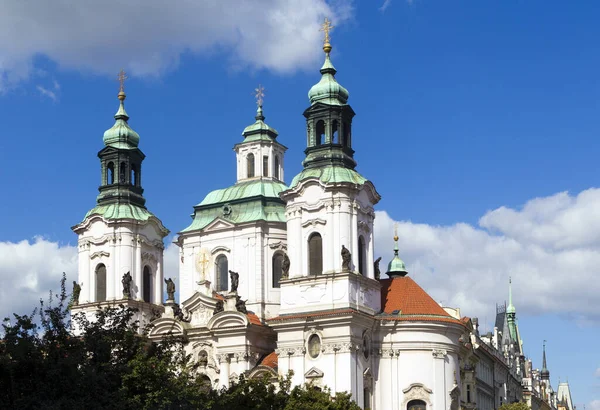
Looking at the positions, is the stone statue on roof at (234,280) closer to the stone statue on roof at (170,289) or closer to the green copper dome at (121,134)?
the stone statue on roof at (170,289)

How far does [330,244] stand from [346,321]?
505 centimetres

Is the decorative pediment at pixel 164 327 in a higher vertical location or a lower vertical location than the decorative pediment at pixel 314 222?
lower

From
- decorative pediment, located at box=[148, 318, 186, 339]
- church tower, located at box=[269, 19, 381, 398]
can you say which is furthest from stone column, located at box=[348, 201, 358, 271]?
decorative pediment, located at box=[148, 318, 186, 339]

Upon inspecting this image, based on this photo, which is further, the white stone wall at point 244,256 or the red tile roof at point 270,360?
the white stone wall at point 244,256

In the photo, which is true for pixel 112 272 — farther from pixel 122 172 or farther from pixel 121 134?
pixel 121 134

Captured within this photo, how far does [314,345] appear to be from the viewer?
6650 centimetres

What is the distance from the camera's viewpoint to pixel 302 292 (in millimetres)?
67125

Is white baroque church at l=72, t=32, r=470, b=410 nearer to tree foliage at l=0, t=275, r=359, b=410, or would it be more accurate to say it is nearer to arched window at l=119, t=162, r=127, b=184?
arched window at l=119, t=162, r=127, b=184

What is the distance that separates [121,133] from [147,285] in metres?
11.3

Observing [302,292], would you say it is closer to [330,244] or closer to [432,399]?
[330,244]

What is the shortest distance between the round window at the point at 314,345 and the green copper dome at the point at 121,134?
22.4 metres

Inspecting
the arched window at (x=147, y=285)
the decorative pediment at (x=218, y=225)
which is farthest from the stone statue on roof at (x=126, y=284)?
the decorative pediment at (x=218, y=225)

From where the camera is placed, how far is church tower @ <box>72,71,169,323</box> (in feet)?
251

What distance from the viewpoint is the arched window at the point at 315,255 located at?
222 feet
